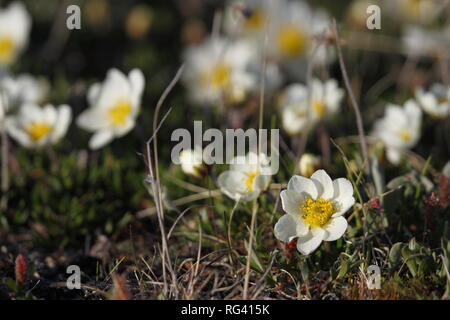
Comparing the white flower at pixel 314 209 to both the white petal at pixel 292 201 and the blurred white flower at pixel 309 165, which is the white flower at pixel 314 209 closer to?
the white petal at pixel 292 201

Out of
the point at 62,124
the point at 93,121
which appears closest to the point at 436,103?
the point at 93,121

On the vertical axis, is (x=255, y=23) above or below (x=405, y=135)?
above

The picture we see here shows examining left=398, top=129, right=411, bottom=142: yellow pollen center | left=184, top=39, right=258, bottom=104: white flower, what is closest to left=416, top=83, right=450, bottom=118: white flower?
left=398, top=129, right=411, bottom=142: yellow pollen center

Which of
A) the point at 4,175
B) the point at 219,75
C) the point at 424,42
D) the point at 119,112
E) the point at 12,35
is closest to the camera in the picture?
the point at 4,175

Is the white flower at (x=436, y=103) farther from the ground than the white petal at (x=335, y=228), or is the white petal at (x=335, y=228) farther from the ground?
the white flower at (x=436, y=103)

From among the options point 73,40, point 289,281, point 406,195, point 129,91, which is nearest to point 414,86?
point 406,195

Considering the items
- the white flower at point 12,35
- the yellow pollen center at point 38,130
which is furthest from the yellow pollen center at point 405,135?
the white flower at point 12,35

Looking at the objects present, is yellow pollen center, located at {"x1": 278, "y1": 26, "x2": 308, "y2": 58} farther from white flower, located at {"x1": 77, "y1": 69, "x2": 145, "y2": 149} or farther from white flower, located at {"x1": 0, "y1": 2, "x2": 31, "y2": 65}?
white flower, located at {"x1": 0, "y1": 2, "x2": 31, "y2": 65}

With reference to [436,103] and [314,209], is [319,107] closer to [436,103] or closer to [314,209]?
[436,103]
